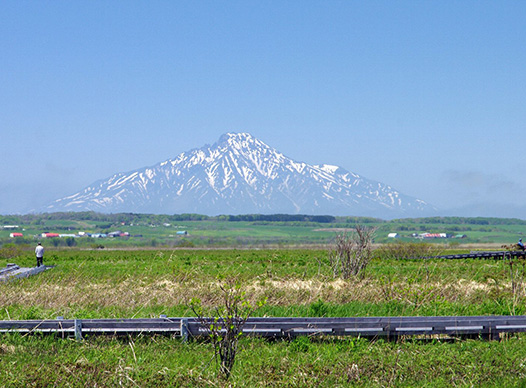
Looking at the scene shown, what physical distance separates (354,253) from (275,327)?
601 inches

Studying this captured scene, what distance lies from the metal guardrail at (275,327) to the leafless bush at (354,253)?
529 inches

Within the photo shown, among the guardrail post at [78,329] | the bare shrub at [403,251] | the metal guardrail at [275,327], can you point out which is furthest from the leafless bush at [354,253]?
the bare shrub at [403,251]

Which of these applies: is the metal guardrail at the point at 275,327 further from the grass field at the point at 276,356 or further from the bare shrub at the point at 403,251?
the bare shrub at the point at 403,251

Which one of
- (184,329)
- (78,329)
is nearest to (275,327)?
(184,329)

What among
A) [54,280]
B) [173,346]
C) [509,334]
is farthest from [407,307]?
[54,280]

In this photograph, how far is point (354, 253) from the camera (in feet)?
101

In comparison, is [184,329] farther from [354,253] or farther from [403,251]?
[403,251]

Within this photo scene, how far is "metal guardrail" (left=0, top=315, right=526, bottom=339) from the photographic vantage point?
16.0 m

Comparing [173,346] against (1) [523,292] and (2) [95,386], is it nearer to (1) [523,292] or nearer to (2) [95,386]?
(2) [95,386]

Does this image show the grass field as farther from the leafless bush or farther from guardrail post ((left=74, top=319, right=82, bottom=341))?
the leafless bush

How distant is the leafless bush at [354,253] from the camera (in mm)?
30156

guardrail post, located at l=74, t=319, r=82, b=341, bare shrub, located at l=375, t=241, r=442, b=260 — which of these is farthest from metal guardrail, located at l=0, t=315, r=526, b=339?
bare shrub, located at l=375, t=241, r=442, b=260

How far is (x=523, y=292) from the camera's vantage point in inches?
935

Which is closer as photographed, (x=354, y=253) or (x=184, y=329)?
(x=184, y=329)
